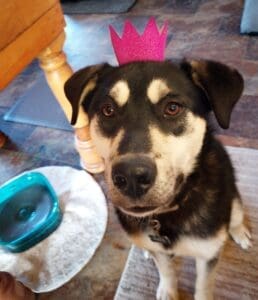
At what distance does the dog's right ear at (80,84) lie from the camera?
3.62ft

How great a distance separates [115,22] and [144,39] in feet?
6.96

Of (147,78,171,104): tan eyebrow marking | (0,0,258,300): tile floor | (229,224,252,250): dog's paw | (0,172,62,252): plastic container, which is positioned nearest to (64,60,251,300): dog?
(147,78,171,104): tan eyebrow marking

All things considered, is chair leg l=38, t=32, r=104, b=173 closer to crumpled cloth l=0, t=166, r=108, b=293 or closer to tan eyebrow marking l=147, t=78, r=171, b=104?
crumpled cloth l=0, t=166, r=108, b=293

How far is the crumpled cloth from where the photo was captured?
59.4 inches

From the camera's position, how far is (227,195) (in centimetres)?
116

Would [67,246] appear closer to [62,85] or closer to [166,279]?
[166,279]

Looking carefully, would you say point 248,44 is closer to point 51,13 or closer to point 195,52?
point 195,52

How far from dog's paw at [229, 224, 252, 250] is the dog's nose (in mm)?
711

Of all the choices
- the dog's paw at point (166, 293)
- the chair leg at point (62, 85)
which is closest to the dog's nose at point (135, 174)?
the dog's paw at point (166, 293)

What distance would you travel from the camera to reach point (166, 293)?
130 centimetres

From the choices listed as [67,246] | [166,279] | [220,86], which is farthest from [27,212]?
[220,86]

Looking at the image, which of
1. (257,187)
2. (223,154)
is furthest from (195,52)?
(223,154)

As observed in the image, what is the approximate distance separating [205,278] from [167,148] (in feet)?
1.73

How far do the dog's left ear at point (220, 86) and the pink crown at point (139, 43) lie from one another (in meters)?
0.16
